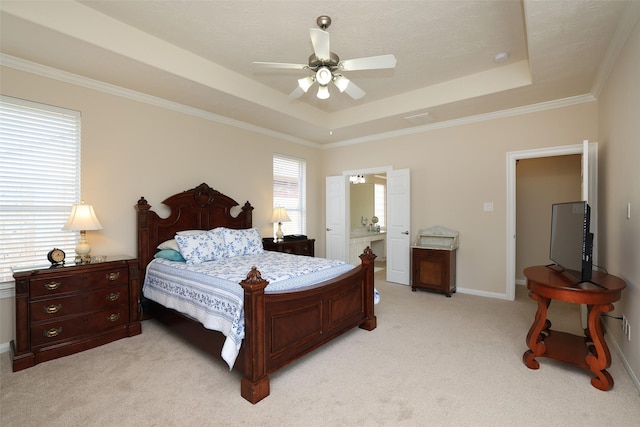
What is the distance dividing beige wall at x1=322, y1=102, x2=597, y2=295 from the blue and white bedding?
219cm

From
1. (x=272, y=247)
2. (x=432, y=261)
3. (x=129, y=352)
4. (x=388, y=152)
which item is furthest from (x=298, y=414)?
(x=388, y=152)

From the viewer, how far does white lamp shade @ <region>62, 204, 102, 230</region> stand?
2889mm

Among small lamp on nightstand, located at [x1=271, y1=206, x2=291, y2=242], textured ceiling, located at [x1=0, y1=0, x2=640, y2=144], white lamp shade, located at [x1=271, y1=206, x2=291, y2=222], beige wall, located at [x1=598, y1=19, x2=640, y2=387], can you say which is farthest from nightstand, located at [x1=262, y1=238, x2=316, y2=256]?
beige wall, located at [x1=598, y1=19, x2=640, y2=387]

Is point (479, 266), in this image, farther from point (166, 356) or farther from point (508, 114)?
point (166, 356)

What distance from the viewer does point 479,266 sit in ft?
14.9

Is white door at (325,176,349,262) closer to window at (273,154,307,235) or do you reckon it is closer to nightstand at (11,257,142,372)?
window at (273,154,307,235)

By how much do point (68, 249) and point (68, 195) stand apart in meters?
0.57

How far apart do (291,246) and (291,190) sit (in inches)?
50.6

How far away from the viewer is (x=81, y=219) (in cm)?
292

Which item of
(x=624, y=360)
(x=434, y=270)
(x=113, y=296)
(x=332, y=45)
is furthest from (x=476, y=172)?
(x=113, y=296)

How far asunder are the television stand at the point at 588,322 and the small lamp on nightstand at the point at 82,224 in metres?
4.02

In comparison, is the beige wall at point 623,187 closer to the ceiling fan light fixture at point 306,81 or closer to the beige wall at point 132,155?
the ceiling fan light fixture at point 306,81

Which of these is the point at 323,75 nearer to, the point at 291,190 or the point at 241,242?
the point at 241,242

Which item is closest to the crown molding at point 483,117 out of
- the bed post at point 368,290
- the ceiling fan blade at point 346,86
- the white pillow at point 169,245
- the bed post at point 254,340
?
the ceiling fan blade at point 346,86
